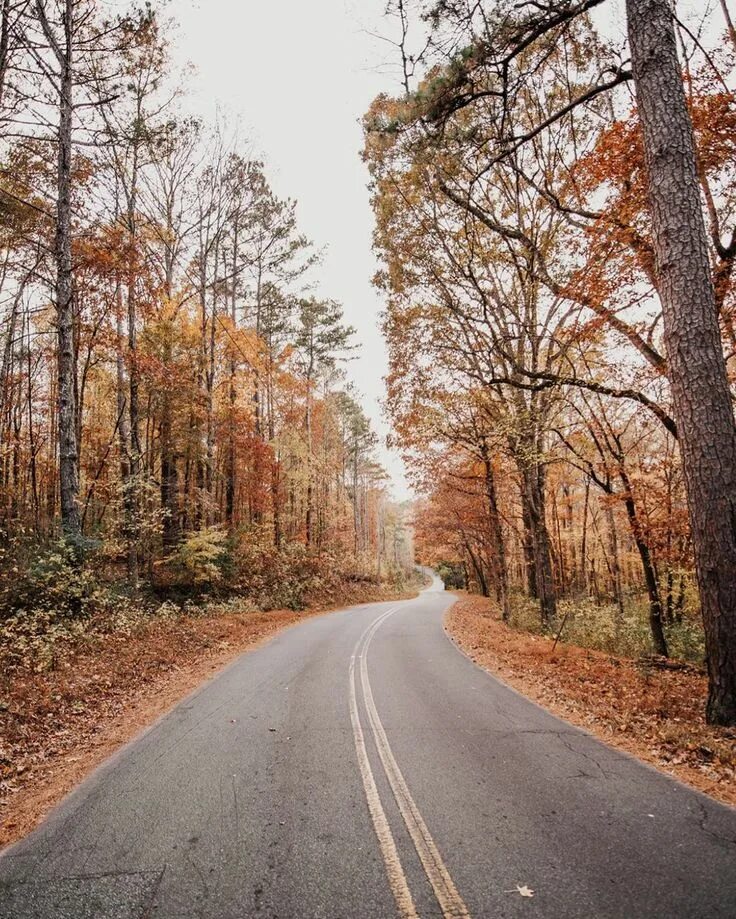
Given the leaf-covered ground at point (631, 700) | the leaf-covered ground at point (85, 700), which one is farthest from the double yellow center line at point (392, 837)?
the leaf-covered ground at point (85, 700)

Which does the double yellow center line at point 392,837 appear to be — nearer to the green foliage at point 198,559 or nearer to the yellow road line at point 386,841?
the yellow road line at point 386,841

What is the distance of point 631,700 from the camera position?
7.10m

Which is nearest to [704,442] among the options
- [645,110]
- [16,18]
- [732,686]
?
[732,686]

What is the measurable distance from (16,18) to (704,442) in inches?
594

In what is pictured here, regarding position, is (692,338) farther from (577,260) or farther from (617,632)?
(617,632)

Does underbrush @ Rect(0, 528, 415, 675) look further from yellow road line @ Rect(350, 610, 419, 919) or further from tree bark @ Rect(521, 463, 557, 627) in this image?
tree bark @ Rect(521, 463, 557, 627)

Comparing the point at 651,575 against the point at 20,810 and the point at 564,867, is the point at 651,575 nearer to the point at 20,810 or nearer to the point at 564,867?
the point at 564,867

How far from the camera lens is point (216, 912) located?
A: 9.81 ft

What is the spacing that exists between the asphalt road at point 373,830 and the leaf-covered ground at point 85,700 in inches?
18.7

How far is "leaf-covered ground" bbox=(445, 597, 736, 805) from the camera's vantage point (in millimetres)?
4984

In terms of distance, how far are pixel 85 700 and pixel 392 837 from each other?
5858mm

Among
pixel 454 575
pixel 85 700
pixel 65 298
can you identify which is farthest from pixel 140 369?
pixel 454 575

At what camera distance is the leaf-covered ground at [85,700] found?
193 inches

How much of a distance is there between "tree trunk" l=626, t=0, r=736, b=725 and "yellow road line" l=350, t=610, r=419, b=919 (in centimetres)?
418
